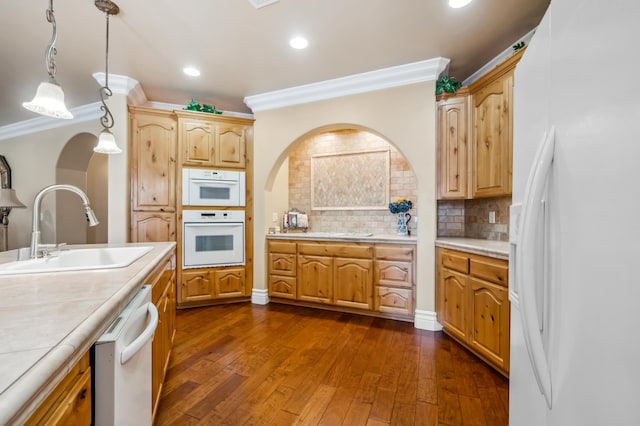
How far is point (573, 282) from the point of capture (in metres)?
0.59

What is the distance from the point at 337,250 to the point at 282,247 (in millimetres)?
744

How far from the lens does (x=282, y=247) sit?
3406 millimetres

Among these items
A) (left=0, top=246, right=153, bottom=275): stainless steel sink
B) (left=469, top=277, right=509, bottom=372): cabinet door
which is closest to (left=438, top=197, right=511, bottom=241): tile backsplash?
(left=469, top=277, right=509, bottom=372): cabinet door

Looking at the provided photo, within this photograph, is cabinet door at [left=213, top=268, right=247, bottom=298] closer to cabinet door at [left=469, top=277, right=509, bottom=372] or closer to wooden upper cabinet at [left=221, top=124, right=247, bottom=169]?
wooden upper cabinet at [left=221, top=124, right=247, bottom=169]

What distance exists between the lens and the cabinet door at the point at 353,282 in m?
2.97

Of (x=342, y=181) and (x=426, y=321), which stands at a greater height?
(x=342, y=181)

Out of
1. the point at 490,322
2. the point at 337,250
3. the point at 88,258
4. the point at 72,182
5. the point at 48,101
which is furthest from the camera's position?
the point at 72,182

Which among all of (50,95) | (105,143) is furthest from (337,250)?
(50,95)

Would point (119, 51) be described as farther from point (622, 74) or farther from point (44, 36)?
point (622, 74)

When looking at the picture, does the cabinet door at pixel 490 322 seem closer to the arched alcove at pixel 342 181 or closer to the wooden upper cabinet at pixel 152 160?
the arched alcove at pixel 342 181

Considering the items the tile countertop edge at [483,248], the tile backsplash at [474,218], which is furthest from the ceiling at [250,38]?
the tile countertop edge at [483,248]

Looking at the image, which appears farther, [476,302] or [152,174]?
[152,174]

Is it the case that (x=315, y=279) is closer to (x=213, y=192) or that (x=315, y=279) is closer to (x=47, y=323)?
(x=213, y=192)

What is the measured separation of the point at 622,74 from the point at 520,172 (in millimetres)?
569
